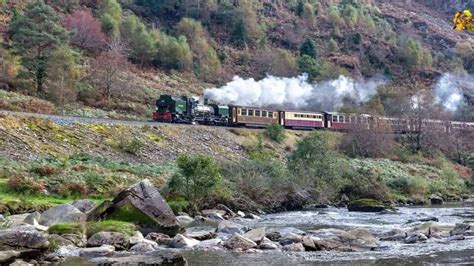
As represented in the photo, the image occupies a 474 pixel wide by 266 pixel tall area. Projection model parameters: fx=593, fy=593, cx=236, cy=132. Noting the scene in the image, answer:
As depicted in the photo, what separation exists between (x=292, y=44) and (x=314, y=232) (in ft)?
346

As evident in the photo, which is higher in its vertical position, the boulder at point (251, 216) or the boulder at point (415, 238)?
the boulder at point (415, 238)

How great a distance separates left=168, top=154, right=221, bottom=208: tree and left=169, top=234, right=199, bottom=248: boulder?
34.1 feet

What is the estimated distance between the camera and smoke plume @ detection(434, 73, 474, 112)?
109 m

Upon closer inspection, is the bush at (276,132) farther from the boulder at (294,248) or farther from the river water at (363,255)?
the boulder at (294,248)

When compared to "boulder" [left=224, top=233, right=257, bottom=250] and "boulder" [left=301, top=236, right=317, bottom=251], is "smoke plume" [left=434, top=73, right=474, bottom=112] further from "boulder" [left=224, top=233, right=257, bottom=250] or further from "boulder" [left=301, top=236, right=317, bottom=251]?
"boulder" [left=224, top=233, right=257, bottom=250]

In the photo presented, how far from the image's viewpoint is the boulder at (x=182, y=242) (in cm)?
2112

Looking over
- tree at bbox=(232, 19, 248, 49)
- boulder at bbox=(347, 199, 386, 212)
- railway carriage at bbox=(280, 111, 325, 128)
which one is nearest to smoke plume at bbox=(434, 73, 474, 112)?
tree at bbox=(232, 19, 248, 49)

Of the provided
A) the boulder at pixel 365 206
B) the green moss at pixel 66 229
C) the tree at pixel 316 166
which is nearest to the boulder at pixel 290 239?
the green moss at pixel 66 229

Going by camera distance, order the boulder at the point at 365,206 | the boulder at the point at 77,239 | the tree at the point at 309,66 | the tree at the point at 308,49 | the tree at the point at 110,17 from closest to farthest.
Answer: the boulder at the point at 77,239, the boulder at the point at 365,206, the tree at the point at 110,17, the tree at the point at 309,66, the tree at the point at 308,49

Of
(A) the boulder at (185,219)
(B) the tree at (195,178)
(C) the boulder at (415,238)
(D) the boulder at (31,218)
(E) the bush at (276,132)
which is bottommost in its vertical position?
(A) the boulder at (185,219)

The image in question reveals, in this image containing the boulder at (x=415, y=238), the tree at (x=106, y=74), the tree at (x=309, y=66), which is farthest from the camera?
the tree at (x=309, y=66)

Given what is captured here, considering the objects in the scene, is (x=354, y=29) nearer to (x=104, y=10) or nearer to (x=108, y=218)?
(x=104, y=10)

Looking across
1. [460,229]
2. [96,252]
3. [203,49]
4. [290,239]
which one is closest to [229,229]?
[290,239]

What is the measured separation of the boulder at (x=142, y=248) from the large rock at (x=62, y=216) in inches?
149
